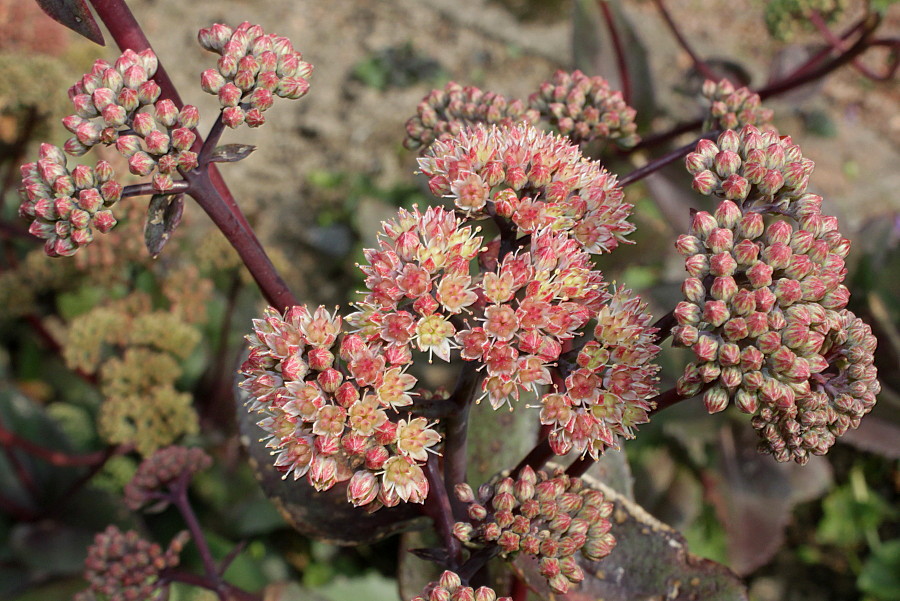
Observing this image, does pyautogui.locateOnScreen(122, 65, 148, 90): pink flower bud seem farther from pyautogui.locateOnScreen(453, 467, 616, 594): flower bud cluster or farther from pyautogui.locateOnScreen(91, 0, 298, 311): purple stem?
pyautogui.locateOnScreen(453, 467, 616, 594): flower bud cluster

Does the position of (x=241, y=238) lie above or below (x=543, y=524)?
above

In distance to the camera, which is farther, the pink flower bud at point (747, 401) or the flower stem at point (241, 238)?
the flower stem at point (241, 238)

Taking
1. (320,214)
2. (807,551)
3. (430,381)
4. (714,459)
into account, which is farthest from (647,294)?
(320,214)

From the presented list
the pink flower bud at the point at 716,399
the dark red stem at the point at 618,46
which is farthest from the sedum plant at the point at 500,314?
the dark red stem at the point at 618,46

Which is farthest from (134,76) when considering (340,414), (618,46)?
(618,46)

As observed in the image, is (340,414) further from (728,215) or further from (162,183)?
(728,215)

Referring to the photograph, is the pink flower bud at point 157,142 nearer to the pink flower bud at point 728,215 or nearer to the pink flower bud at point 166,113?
the pink flower bud at point 166,113
